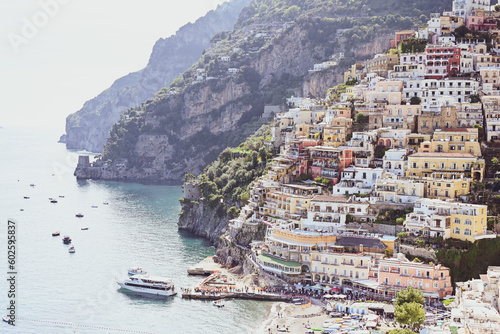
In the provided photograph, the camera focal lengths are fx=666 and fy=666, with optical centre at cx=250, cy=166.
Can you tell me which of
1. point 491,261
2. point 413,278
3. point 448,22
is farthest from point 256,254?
point 448,22

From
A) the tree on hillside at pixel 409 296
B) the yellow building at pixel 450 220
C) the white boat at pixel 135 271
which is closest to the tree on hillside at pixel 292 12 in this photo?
the white boat at pixel 135 271

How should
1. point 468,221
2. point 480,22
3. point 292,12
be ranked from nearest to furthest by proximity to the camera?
point 468,221
point 480,22
point 292,12

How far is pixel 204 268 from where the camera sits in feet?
244

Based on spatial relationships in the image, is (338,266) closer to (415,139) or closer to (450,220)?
(450,220)

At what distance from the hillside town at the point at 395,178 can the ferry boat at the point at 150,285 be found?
9414 millimetres

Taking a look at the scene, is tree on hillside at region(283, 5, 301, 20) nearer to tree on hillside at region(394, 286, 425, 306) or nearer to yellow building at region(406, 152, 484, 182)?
yellow building at region(406, 152, 484, 182)

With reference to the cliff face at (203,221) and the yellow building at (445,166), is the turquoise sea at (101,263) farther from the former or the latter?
the yellow building at (445,166)

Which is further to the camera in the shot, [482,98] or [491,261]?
[482,98]

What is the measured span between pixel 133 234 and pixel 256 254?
3058 centimetres

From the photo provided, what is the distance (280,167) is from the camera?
79.9 meters

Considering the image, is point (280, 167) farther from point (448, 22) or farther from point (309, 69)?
point (309, 69)

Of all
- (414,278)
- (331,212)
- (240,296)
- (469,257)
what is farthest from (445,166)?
(240,296)

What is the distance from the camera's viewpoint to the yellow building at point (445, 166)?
6631cm

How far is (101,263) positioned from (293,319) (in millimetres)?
31288
